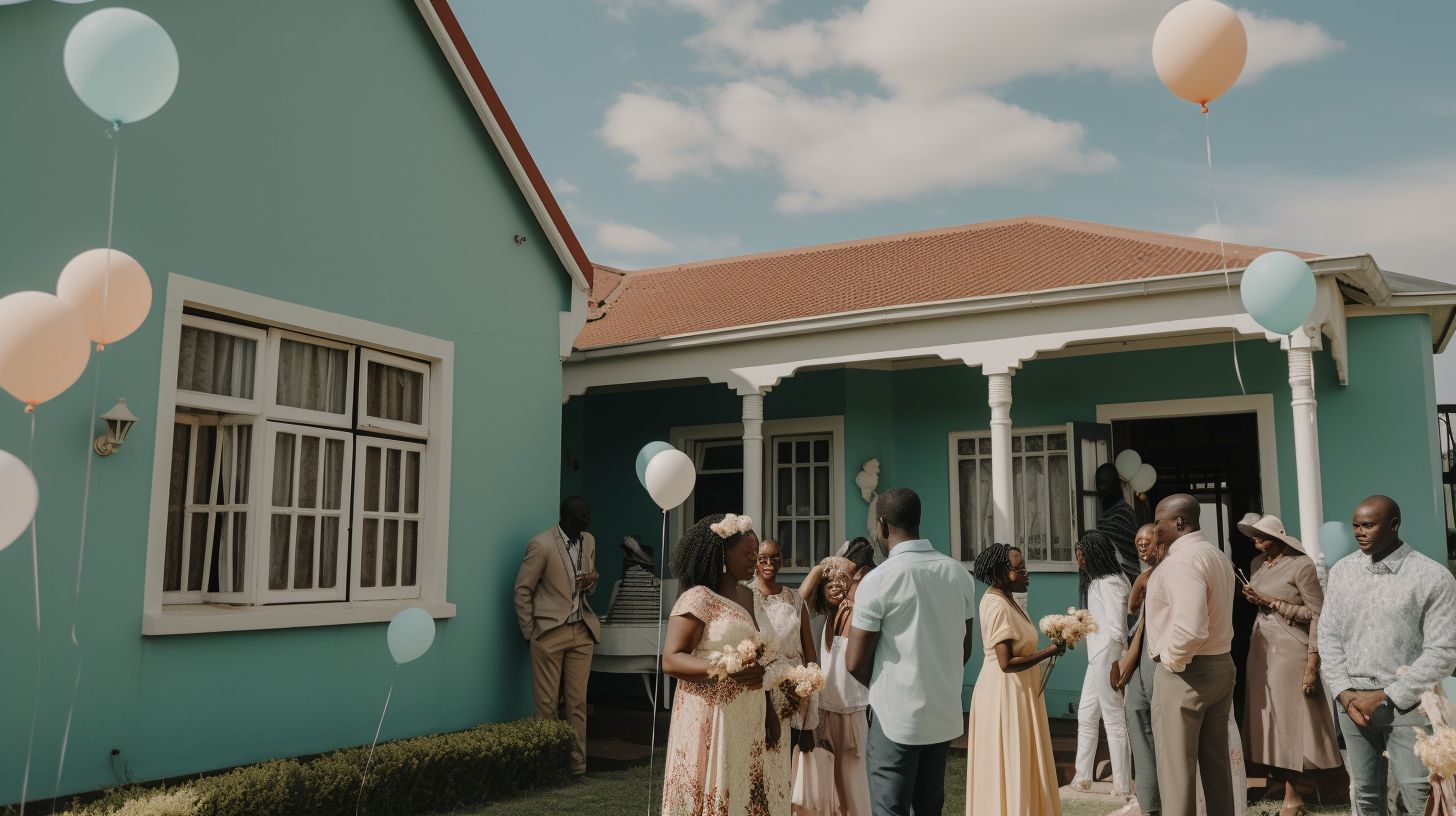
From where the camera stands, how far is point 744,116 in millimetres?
9750

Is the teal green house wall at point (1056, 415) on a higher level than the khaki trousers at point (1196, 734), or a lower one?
higher

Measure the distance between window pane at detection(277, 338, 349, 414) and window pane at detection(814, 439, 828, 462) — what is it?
17.9 ft

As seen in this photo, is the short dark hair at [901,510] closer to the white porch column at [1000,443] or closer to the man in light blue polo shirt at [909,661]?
the man in light blue polo shirt at [909,661]

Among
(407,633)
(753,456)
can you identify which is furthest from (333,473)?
(753,456)

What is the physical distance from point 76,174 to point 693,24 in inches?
213

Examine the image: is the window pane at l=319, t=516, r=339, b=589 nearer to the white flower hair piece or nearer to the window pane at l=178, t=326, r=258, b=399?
the window pane at l=178, t=326, r=258, b=399

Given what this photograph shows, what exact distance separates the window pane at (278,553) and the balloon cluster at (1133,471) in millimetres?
7069

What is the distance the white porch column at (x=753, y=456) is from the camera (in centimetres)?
921

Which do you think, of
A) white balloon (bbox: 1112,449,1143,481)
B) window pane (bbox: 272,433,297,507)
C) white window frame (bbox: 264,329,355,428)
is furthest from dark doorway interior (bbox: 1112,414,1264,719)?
window pane (bbox: 272,433,297,507)

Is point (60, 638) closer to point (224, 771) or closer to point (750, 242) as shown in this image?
point (224, 771)

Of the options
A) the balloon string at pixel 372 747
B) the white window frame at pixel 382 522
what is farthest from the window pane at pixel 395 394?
the balloon string at pixel 372 747

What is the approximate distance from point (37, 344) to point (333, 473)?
3.06 metres

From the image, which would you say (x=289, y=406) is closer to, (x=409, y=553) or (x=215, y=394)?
(x=215, y=394)

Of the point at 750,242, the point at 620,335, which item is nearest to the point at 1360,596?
the point at 620,335
